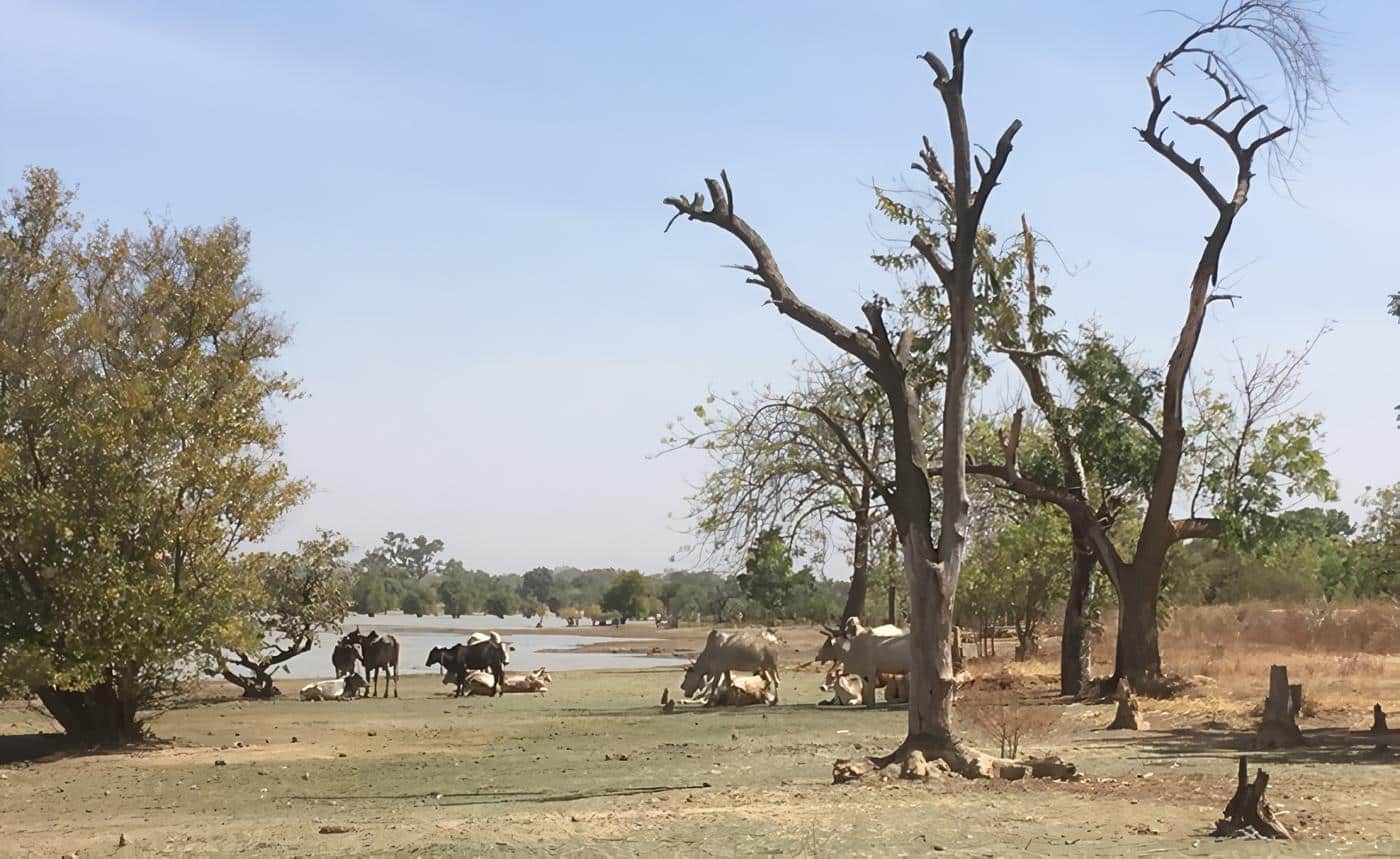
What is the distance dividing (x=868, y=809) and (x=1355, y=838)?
396cm

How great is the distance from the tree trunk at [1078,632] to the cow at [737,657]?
576cm

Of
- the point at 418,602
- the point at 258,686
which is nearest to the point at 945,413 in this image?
the point at 258,686

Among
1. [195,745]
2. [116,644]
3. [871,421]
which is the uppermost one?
[871,421]

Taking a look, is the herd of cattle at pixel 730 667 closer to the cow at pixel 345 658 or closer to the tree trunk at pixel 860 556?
the cow at pixel 345 658

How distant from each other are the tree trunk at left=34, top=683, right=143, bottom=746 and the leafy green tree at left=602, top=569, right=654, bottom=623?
10094cm

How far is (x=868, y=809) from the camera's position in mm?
13312

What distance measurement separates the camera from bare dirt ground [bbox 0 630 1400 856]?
12031mm

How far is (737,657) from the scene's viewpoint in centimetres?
3073

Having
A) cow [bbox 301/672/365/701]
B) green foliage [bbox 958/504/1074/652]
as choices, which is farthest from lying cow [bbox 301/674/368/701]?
green foliage [bbox 958/504/1074/652]

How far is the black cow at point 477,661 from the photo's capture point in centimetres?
3528

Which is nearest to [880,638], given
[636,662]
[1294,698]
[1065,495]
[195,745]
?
[1065,495]

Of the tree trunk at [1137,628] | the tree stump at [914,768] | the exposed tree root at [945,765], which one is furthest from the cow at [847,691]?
the tree stump at [914,768]

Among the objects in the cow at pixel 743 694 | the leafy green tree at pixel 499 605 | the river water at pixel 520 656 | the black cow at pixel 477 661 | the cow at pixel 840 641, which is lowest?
the river water at pixel 520 656

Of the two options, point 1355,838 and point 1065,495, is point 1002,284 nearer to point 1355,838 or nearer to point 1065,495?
point 1065,495
